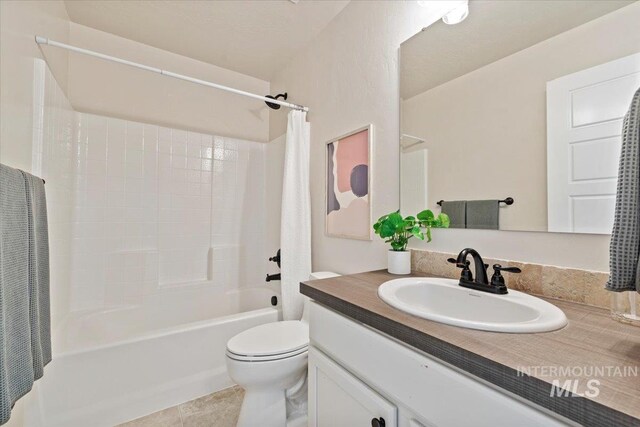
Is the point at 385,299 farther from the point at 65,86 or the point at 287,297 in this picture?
the point at 65,86

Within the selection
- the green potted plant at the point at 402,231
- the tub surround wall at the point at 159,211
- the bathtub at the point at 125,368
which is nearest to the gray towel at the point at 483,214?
the green potted plant at the point at 402,231

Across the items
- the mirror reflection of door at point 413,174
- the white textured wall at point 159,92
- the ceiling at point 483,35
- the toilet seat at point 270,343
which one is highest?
the white textured wall at point 159,92

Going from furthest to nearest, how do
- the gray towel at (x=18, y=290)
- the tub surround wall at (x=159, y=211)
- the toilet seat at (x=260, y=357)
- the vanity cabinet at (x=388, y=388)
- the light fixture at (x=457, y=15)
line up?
the tub surround wall at (x=159, y=211) < the toilet seat at (x=260, y=357) < the light fixture at (x=457, y=15) < the gray towel at (x=18, y=290) < the vanity cabinet at (x=388, y=388)

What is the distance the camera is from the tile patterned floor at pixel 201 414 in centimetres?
141

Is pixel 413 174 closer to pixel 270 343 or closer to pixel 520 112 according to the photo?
pixel 520 112

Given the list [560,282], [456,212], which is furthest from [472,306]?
[456,212]

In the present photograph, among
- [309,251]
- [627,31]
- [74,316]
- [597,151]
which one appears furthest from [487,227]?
[74,316]

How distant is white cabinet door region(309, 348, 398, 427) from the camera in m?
0.69

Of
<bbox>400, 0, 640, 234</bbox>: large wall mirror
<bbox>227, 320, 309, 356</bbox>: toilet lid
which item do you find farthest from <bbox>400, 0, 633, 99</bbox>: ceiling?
<bbox>227, 320, 309, 356</bbox>: toilet lid

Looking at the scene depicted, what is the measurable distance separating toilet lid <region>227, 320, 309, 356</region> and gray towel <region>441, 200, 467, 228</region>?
35.4 inches

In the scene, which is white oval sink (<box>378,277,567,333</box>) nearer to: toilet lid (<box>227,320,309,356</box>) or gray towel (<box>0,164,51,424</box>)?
toilet lid (<box>227,320,309,356</box>)

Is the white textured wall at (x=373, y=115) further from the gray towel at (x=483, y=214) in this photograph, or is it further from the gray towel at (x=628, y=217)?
the gray towel at (x=628, y=217)

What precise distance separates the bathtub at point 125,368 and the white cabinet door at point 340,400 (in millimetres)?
922

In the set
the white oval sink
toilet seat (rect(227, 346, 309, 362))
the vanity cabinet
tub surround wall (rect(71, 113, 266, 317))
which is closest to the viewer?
the vanity cabinet
